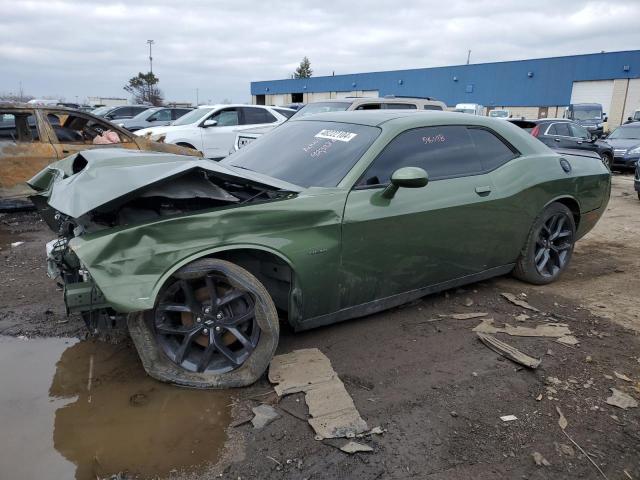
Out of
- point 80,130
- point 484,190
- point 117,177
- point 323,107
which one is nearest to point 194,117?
point 323,107

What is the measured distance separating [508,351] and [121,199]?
8.93 ft

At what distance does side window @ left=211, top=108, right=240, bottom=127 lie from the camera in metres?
11.7

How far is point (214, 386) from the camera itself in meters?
2.93

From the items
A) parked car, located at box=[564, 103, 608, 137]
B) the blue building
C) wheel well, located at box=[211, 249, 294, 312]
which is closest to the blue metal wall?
the blue building

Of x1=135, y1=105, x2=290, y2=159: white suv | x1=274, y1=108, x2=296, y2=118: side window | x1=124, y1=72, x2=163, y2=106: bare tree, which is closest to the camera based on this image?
x1=135, y1=105, x2=290, y2=159: white suv

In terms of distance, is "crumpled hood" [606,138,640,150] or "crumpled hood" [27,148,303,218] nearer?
"crumpled hood" [27,148,303,218]

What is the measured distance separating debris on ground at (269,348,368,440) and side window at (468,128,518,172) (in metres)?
2.14

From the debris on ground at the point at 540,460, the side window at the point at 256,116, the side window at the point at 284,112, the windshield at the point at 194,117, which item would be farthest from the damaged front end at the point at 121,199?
the side window at the point at 284,112

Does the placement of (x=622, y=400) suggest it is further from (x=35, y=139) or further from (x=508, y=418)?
(x=35, y=139)

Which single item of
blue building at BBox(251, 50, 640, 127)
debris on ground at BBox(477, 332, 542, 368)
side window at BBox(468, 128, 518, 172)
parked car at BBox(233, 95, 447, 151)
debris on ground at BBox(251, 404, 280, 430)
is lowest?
debris on ground at BBox(251, 404, 280, 430)

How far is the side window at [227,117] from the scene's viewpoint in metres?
11.7

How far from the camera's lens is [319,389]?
2996 millimetres

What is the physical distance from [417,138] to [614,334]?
2.16 metres

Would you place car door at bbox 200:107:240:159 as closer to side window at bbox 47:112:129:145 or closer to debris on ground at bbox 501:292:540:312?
side window at bbox 47:112:129:145
